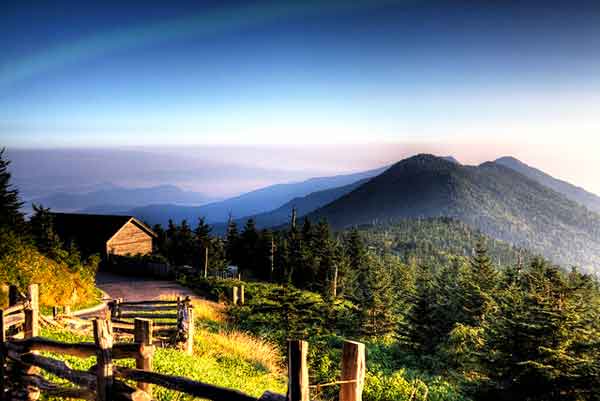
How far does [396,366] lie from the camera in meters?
23.9

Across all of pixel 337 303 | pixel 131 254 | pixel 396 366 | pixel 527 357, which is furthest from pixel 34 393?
pixel 131 254

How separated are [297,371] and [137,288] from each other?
32.0 metres

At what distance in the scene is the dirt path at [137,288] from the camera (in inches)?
1182

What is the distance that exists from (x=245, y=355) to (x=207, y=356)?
1391mm

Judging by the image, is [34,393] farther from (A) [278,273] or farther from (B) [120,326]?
(A) [278,273]

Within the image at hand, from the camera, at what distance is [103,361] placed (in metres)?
6.80

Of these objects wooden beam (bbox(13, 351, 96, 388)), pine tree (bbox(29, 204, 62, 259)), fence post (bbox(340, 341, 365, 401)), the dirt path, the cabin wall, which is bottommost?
the dirt path

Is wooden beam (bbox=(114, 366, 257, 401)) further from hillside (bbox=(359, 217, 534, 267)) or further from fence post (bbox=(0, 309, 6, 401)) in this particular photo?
hillside (bbox=(359, 217, 534, 267))

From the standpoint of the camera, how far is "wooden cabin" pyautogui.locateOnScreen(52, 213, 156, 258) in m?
45.4

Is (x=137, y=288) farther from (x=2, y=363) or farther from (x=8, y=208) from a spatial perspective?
(x=2, y=363)

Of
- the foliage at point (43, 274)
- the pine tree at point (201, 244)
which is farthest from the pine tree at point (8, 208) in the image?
the pine tree at point (201, 244)

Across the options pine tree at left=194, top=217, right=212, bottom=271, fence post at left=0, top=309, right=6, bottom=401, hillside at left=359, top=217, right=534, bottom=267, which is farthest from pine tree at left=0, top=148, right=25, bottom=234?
hillside at left=359, top=217, right=534, bottom=267

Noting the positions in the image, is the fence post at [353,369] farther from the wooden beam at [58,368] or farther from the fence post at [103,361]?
the wooden beam at [58,368]

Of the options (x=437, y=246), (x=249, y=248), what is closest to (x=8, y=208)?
(x=249, y=248)
